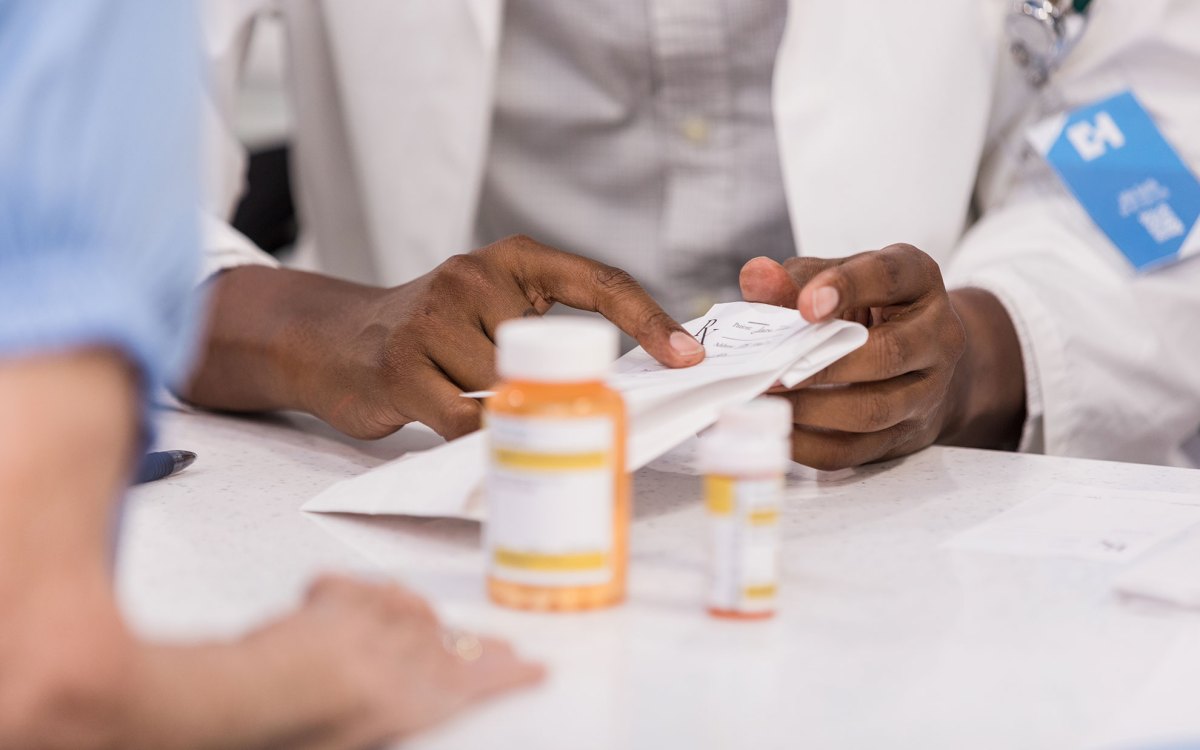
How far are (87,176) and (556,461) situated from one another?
229 millimetres

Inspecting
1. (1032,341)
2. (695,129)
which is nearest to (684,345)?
(1032,341)

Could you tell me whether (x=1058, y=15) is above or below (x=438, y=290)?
above

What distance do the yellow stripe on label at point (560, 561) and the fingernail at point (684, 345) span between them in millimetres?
247

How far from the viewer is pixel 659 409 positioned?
0.71 metres

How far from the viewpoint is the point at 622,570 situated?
1.95 feet

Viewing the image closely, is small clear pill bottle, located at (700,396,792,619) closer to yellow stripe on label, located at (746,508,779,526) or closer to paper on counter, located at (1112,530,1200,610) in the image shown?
yellow stripe on label, located at (746,508,779,526)

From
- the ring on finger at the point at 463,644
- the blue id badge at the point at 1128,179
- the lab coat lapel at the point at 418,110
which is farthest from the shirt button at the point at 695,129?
the ring on finger at the point at 463,644

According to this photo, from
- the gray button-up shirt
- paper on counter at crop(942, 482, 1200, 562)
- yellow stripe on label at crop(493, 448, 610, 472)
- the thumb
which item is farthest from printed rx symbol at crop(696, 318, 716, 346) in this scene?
the gray button-up shirt

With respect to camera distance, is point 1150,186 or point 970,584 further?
point 1150,186

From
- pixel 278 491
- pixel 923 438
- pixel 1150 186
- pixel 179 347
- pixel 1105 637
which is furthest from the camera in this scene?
pixel 1150 186

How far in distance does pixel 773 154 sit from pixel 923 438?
46 cm

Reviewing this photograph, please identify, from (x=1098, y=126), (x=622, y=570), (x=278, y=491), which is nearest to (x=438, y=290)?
(x=278, y=491)

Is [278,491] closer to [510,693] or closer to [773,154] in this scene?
[510,693]

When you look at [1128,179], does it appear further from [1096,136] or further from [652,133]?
[652,133]
